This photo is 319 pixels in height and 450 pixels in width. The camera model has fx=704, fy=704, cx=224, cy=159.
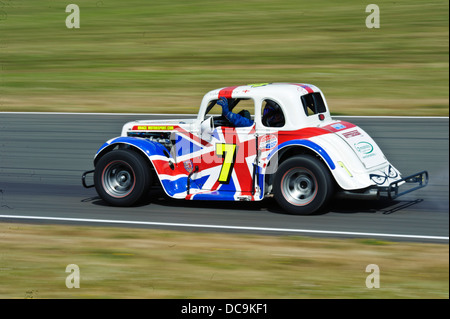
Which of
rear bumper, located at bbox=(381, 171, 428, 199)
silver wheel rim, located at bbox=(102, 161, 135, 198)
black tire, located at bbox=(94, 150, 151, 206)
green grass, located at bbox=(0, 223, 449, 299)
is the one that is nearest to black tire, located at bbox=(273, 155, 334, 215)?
rear bumper, located at bbox=(381, 171, 428, 199)

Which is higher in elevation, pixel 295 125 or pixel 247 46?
pixel 247 46

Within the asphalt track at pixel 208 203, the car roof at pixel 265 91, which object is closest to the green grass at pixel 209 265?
the asphalt track at pixel 208 203

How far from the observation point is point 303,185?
9852mm

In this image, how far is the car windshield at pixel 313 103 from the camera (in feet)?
34.0

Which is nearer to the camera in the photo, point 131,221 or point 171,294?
point 171,294

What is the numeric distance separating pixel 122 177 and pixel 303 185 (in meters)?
2.79

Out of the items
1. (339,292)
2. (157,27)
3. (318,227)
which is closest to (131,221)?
(318,227)

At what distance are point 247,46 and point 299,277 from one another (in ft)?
51.7

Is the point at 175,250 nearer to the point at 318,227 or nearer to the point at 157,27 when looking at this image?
the point at 318,227

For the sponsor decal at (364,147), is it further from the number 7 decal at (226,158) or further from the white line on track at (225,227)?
the number 7 decal at (226,158)

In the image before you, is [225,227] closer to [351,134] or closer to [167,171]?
[167,171]

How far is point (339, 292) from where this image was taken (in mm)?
6918

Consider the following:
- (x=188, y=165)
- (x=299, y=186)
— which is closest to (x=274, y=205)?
(x=299, y=186)

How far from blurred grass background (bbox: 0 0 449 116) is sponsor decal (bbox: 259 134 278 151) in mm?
7074
